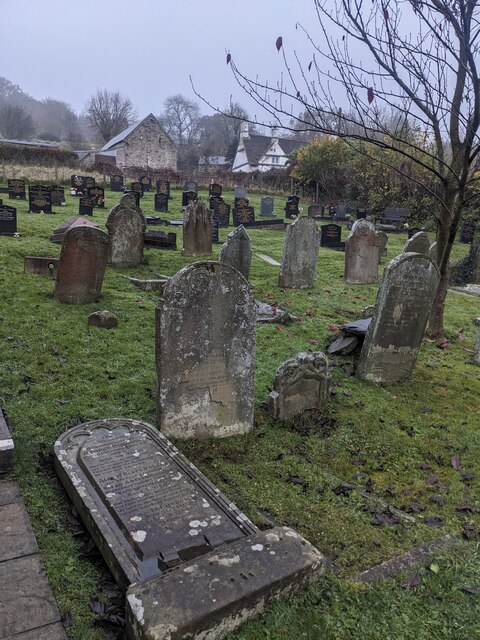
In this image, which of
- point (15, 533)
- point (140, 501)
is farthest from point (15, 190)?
point (140, 501)

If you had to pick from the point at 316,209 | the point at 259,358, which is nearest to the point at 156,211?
the point at 316,209

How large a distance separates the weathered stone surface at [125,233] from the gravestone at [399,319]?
7.43 metres

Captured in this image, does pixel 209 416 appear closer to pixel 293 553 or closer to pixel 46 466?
pixel 46 466

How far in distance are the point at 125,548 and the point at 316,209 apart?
27229 millimetres

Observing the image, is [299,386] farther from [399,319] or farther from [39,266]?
[39,266]

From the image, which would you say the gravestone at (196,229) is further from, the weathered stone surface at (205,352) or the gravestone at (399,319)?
the weathered stone surface at (205,352)

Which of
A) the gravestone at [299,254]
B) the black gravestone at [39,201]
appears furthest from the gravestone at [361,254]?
the black gravestone at [39,201]

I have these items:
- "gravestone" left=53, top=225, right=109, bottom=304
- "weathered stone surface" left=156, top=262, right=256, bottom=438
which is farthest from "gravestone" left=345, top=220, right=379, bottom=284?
"weathered stone surface" left=156, top=262, right=256, bottom=438

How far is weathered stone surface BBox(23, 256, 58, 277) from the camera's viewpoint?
10.2 meters

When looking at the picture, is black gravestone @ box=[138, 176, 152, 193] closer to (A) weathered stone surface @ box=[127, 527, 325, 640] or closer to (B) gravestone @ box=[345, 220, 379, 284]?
(B) gravestone @ box=[345, 220, 379, 284]

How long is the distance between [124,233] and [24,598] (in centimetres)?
1016

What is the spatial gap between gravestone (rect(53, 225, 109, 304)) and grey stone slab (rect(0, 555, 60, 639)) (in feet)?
20.2

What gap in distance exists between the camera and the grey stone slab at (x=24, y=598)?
2.78m

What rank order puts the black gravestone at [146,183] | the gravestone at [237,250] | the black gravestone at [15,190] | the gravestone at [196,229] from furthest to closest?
the black gravestone at [146,183], the black gravestone at [15,190], the gravestone at [196,229], the gravestone at [237,250]
